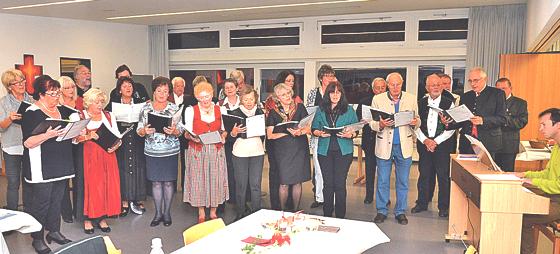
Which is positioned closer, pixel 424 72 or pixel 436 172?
pixel 436 172

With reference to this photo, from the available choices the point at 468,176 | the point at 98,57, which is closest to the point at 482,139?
the point at 468,176

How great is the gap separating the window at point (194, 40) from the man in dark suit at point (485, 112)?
6338mm

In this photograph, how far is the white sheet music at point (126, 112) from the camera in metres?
4.84

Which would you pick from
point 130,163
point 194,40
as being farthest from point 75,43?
point 130,163

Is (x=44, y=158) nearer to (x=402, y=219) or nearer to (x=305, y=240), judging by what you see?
(x=305, y=240)

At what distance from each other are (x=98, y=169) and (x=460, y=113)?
3600 millimetres

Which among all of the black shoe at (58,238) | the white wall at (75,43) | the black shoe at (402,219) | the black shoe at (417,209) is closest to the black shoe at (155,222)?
the black shoe at (58,238)

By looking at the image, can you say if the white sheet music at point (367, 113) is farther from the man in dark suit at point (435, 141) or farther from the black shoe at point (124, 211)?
the black shoe at point (124, 211)

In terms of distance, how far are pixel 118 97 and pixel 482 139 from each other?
13.0 feet

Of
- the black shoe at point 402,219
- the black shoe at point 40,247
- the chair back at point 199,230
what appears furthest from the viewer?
the black shoe at point 402,219

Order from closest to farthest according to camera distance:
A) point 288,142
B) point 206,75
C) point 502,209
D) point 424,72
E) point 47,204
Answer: point 502,209, point 47,204, point 288,142, point 424,72, point 206,75

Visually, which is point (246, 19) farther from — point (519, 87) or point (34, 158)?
point (34, 158)

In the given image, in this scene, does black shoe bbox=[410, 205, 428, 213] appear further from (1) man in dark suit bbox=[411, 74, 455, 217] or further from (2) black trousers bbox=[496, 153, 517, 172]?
(2) black trousers bbox=[496, 153, 517, 172]

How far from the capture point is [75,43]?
9141 millimetres
